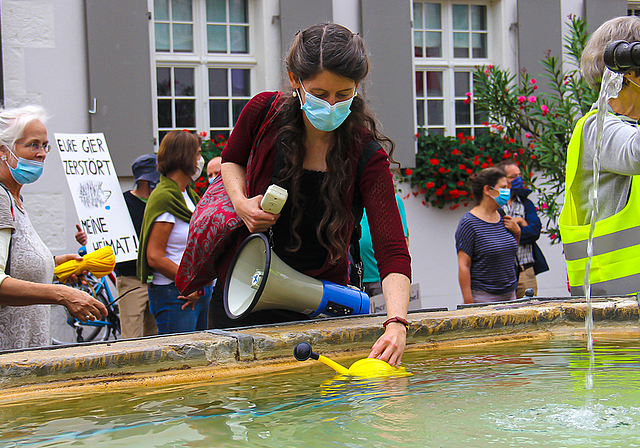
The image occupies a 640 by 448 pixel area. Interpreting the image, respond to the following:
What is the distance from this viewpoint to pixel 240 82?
25.3ft

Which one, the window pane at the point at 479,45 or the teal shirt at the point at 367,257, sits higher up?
the window pane at the point at 479,45

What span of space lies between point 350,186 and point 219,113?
545 centimetres

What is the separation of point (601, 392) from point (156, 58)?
20.8ft

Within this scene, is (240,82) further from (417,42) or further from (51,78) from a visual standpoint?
(417,42)

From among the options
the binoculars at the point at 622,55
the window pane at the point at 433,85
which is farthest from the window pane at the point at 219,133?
the binoculars at the point at 622,55

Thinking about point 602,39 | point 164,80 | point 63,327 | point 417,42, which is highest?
point 417,42

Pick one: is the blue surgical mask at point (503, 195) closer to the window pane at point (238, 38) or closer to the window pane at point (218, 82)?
the window pane at point (218, 82)

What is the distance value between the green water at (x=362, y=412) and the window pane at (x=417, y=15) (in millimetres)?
6708

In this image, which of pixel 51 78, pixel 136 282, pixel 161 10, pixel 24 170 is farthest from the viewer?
pixel 161 10

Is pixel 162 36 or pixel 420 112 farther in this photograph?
pixel 420 112

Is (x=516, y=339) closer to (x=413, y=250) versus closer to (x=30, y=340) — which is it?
(x=30, y=340)

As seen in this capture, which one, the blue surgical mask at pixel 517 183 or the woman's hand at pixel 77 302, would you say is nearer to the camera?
the woman's hand at pixel 77 302

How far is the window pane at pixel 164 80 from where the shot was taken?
743cm

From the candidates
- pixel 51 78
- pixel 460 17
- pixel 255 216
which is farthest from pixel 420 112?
pixel 255 216
